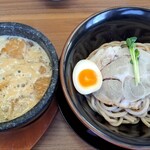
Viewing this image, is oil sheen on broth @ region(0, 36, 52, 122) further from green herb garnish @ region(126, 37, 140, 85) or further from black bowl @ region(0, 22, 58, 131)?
green herb garnish @ region(126, 37, 140, 85)

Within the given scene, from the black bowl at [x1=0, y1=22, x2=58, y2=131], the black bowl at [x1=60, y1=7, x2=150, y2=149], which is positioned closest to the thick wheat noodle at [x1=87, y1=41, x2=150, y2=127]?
the black bowl at [x1=60, y1=7, x2=150, y2=149]

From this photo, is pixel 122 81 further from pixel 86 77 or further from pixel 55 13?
pixel 55 13

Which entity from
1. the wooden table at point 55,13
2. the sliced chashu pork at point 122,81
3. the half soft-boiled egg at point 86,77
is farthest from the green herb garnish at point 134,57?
the wooden table at point 55,13

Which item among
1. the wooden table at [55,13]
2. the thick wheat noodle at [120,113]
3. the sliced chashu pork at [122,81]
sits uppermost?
the wooden table at [55,13]

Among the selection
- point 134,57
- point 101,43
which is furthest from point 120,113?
point 101,43

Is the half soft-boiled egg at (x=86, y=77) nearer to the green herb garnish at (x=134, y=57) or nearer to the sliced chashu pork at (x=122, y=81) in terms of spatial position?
the sliced chashu pork at (x=122, y=81)

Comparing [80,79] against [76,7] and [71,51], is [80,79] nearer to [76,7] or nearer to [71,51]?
[71,51]
